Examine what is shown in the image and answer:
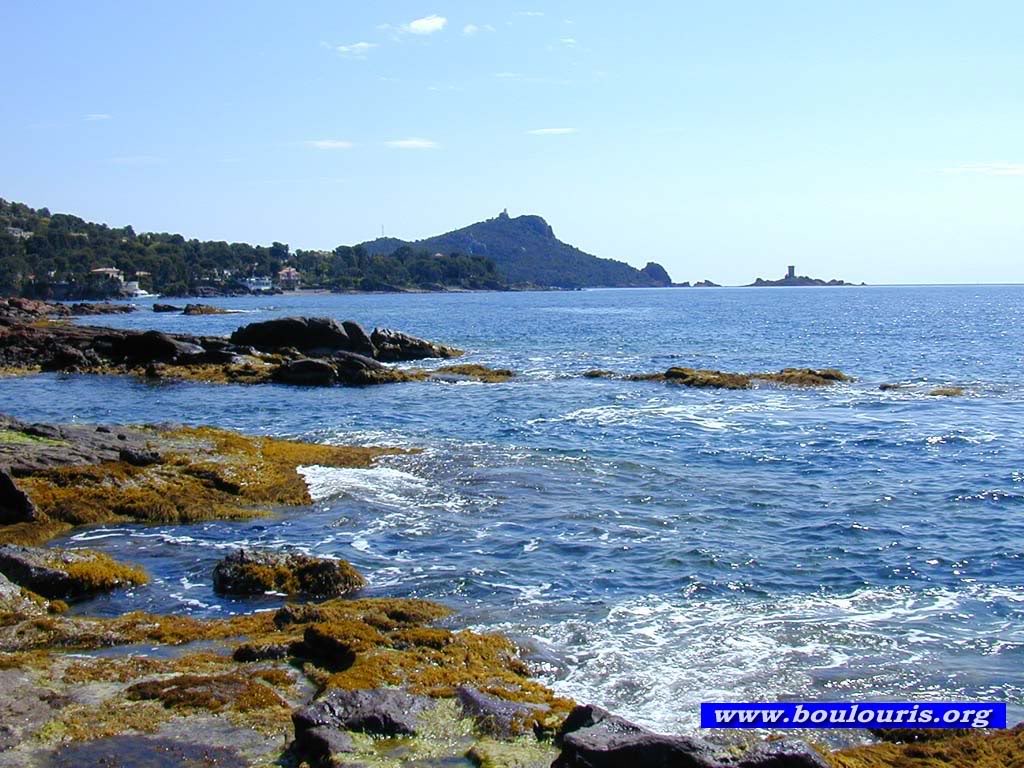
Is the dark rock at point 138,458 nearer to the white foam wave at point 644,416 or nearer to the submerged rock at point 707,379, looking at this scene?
the white foam wave at point 644,416

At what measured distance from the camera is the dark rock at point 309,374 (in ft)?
169

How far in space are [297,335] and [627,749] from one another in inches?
2293

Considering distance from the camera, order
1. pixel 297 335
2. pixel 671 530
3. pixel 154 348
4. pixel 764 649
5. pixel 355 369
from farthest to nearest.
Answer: pixel 297 335, pixel 154 348, pixel 355 369, pixel 671 530, pixel 764 649

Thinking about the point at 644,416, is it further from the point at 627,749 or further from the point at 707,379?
the point at 627,749

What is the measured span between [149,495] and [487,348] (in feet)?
187

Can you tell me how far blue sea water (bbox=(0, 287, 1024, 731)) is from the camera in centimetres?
1422

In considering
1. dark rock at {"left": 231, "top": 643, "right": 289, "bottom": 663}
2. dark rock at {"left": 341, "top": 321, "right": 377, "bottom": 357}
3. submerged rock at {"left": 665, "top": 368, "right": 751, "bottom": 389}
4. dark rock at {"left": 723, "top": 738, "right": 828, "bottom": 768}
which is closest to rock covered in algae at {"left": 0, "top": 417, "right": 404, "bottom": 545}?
dark rock at {"left": 231, "top": 643, "right": 289, "bottom": 663}

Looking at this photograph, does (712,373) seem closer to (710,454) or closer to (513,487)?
(710,454)

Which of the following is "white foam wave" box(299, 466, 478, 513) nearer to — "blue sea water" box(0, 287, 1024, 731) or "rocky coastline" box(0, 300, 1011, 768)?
"blue sea water" box(0, 287, 1024, 731)

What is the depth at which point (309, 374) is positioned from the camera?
169 ft

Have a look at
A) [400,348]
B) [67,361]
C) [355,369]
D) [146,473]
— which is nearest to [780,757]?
[146,473]

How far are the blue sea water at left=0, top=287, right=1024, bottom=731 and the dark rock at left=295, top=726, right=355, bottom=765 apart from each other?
12.2 feet

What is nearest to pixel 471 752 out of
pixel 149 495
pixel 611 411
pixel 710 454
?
pixel 149 495

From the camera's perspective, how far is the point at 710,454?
30688 mm
